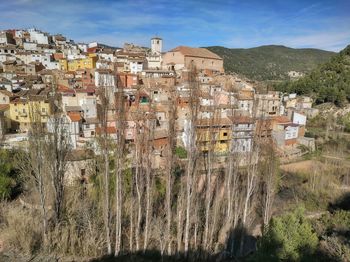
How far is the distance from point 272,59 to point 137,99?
10932cm

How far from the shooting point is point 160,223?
38.3ft

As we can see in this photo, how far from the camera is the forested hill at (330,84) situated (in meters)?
44.2

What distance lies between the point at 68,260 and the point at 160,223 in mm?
3965

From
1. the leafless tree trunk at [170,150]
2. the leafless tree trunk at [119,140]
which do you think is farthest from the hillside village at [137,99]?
the leafless tree trunk at [119,140]

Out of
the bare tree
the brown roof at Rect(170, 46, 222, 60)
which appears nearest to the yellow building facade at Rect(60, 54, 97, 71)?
the brown roof at Rect(170, 46, 222, 60)

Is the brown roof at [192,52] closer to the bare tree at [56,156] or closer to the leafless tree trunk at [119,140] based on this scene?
the bare tree at [56,156]

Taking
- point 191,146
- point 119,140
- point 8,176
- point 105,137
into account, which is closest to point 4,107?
point 8,176

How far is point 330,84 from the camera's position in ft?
156

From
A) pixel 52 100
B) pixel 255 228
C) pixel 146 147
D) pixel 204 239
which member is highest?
pixel 52 100

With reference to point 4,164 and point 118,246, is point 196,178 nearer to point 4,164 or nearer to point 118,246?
point 118,246

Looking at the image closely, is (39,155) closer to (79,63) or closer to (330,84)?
(79,63)

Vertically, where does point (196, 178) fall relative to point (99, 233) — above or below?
above

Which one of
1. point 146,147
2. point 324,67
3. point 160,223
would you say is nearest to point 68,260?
point 160,223

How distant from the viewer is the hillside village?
11.6 meters
